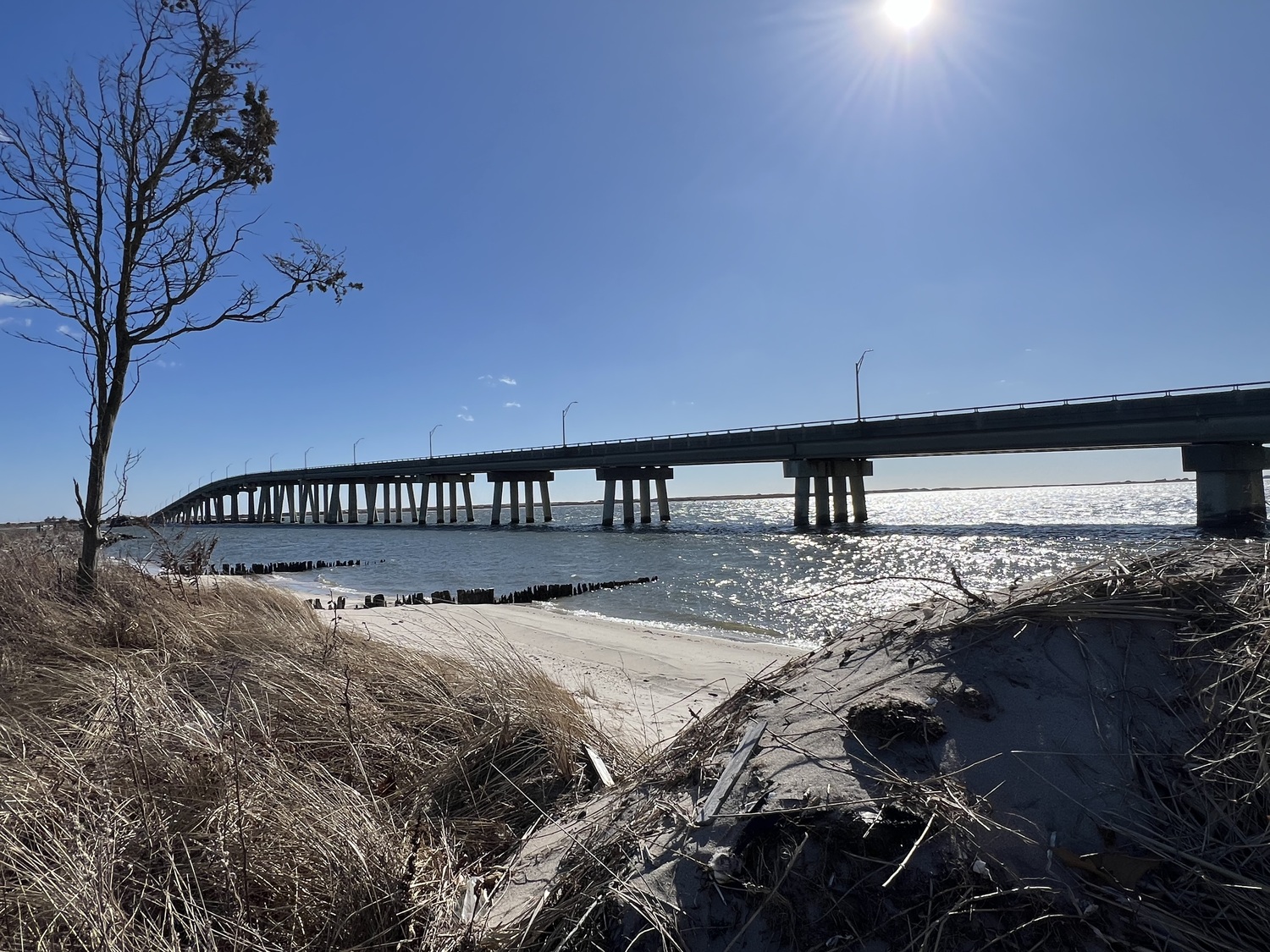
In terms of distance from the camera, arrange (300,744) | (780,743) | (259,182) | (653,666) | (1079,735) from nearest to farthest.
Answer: (1079,735), (780,743), (300,744), (259,182), (653,666)

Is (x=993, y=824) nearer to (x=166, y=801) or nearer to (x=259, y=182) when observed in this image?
(x=166, y=801)

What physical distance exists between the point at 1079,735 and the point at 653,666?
7.79 m

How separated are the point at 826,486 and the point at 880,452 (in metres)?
8.06

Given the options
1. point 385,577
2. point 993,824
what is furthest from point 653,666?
point 385,577

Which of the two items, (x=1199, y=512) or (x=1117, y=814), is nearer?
(x=1117, y=814)

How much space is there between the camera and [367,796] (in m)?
3.43

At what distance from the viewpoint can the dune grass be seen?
7.56ft

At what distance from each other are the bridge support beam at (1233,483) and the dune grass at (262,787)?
151 feet

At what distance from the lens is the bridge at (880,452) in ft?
117

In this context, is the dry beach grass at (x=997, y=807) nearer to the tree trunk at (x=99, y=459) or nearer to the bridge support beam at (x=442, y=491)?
the tree trunk at (x=99, y=459)

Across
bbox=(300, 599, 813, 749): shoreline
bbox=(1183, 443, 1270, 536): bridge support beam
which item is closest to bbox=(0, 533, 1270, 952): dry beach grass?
bbox=(300, 599, 813, 749): shoreline

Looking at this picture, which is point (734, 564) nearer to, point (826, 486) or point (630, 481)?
point (826, 486)

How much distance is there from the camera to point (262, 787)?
2805 millimetres

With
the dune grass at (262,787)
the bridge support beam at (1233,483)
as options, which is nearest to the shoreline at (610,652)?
the dune grass at (262,787)
